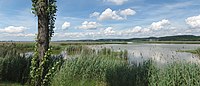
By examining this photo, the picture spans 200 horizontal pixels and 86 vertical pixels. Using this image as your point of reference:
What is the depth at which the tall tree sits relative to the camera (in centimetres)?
693

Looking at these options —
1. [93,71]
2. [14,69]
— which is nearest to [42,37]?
[93,71]

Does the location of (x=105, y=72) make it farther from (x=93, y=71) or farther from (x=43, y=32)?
(x=43, y=32)

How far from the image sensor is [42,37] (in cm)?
689

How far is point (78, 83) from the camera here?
11.1 meters

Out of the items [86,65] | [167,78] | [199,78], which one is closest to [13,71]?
[86,65]

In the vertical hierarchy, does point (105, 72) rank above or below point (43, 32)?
below

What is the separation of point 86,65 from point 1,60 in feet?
12.8

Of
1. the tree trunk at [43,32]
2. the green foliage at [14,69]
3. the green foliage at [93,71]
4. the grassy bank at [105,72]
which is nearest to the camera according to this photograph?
the tree trunk at [43,32]

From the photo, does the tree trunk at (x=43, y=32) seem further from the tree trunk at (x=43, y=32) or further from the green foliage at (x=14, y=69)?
the green foliage at (x=14, y=69)

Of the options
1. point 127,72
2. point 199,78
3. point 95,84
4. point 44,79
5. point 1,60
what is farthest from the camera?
point 1,60

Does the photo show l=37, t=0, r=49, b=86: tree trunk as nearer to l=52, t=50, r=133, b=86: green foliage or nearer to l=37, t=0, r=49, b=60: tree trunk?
l=37, t=0, r=49, b=60: tree trunk

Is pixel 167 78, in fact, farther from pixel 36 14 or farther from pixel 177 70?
pixel 36 14

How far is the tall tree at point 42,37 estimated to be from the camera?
693 centimetres

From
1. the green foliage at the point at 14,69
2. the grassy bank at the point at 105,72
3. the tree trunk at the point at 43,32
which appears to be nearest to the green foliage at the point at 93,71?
the grassy bank at the point at 105,72
